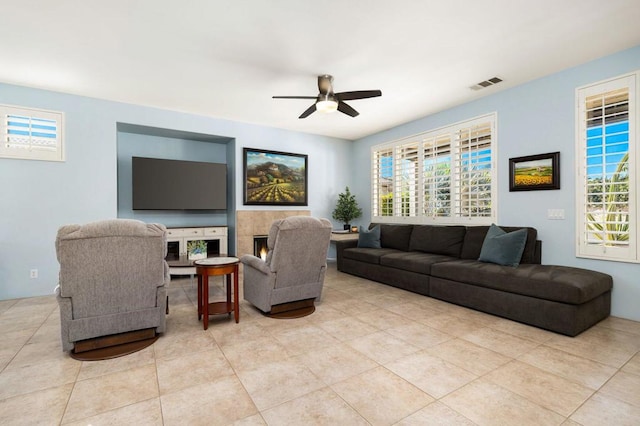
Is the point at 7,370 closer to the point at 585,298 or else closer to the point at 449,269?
the point at 449,269

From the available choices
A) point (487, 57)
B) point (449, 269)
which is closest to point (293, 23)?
point (487, 57)

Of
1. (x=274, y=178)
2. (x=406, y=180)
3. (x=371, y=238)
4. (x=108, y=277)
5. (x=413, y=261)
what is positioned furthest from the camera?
(x=274, y=178)

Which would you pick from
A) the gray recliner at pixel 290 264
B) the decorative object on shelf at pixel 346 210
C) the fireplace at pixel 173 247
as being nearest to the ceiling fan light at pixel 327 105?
the gray recliner at pixel 290 264

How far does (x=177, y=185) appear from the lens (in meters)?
5.56

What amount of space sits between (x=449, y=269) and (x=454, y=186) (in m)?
1.72

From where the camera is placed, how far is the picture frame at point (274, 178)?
6008 millimetres

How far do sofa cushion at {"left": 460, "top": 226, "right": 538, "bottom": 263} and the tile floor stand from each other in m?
0.98

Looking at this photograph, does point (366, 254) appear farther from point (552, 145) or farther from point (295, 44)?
point (295, 44)

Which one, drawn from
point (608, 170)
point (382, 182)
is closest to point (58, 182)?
point (382, 182)

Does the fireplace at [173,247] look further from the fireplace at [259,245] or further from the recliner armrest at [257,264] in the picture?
the recliner armrest at [257,264]

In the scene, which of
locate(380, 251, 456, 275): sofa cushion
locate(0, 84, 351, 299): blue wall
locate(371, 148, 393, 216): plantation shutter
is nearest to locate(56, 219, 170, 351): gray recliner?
locate(0, 84, 351, 299): blue wall

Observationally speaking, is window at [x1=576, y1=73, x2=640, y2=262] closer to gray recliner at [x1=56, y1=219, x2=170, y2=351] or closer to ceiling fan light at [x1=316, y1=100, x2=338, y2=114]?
ceiling fan light at [x1=316, y1=100, x2=338, y2=114]

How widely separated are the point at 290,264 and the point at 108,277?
1636 millimetres

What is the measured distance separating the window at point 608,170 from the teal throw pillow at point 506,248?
64cm
